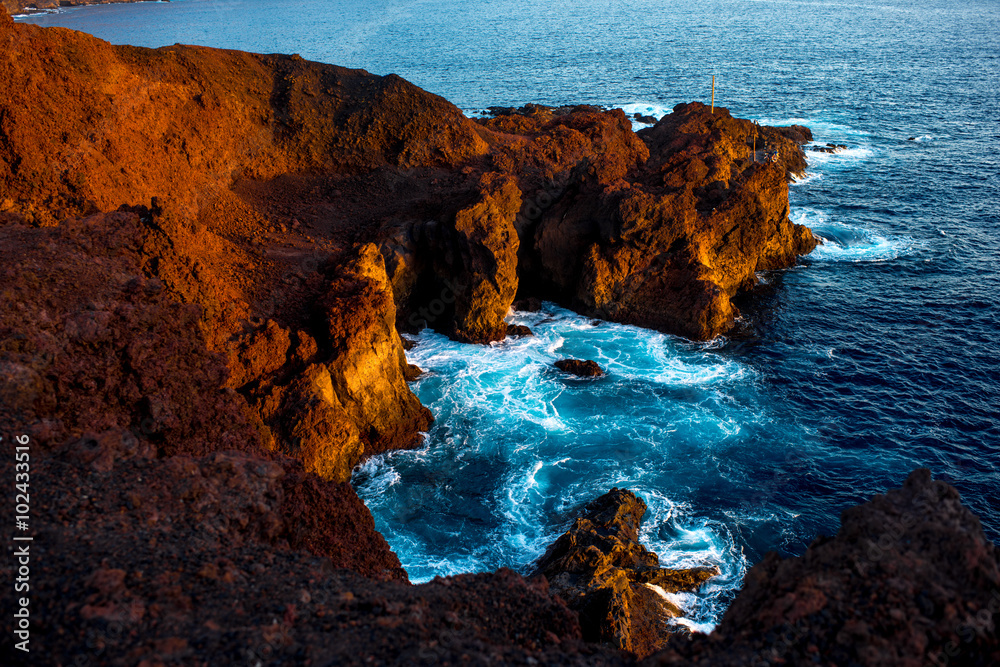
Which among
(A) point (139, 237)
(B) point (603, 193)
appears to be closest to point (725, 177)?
(B) point (603, 193)

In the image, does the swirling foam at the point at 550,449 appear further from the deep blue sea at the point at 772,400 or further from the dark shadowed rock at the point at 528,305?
the dark shadowed rock at the point at 528,305

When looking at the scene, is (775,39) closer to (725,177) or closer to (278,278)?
(725,177)

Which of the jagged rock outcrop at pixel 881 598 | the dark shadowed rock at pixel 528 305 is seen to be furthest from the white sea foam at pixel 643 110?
the jagged rock outcrop at pixel 881 598

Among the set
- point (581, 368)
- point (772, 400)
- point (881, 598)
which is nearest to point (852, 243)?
point (772, 400)

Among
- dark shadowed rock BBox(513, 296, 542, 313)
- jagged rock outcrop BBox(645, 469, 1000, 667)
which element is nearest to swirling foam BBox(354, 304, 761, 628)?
dark shadowed rock BBox(513, 296, 542, 313)

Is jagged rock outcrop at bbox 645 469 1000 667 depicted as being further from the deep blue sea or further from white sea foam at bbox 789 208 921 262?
white sea foam at bbox 789 208 921 262

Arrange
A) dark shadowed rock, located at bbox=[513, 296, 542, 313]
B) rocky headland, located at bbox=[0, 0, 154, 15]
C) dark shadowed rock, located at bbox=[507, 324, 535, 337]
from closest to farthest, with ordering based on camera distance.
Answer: dark shadowed rock, located at bbox=[507, 324, 535, 337]
dark shadowed rock, located at bbox=[513, 296, 542, 313]
rocky headland, located at bbox=[0, 0, 154, 15]
